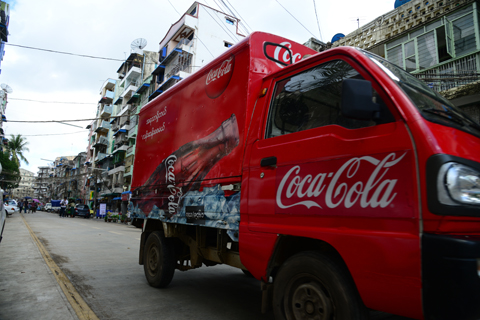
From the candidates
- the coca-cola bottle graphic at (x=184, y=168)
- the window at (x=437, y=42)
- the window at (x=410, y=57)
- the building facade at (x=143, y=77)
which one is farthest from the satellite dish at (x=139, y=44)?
the coca-cola bottle graphic at (x=184, y=168)

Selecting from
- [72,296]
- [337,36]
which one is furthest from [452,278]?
[337,36]

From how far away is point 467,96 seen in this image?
1016cm

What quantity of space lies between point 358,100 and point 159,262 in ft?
12.8

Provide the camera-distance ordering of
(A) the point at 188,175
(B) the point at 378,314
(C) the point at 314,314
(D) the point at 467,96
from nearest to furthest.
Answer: (C) the point at 314,314
(B) the point at 378,314
(A) the point at 188,175
(D) the point at 467,96

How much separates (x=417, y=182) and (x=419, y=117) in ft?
1.36

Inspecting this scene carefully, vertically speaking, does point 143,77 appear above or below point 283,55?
above

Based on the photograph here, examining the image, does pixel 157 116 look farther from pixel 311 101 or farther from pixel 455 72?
pixel 455 72

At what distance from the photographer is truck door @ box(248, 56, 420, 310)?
77.8 inches

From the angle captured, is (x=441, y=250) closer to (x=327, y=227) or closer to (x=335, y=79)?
(x=327, y=227)

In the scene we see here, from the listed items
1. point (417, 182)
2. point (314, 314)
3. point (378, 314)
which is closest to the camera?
point (417, 182)

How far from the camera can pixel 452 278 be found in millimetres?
1742

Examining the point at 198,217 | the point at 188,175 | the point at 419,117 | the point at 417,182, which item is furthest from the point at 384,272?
the point at 188,175

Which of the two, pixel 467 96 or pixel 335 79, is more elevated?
pixel 467 96

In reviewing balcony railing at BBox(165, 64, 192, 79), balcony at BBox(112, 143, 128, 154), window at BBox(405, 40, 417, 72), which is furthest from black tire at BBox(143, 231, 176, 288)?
balcony at BBox(112, 143, 128, 154)
